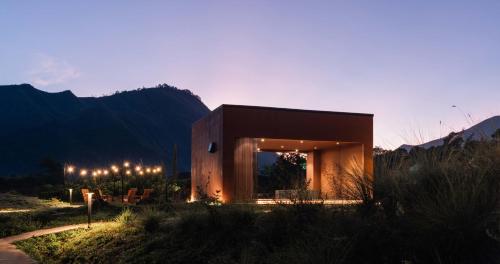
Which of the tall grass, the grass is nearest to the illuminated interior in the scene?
the grass

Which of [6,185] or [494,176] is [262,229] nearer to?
[494,176]

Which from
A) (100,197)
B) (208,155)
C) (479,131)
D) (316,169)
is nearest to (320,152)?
(316,169)

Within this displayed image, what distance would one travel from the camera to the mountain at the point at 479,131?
5707 mm

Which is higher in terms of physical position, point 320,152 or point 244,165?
point 320,152

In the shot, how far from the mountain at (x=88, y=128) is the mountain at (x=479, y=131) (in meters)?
67.2

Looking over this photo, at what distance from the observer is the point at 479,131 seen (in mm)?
5715

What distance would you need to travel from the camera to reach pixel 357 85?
605 inches

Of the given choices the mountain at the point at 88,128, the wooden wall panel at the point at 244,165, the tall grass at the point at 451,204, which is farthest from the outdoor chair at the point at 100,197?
the mountain at the point at 88,128

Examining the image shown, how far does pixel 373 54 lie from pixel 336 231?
10.8 m

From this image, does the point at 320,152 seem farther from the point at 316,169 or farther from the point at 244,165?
the point at 244,165

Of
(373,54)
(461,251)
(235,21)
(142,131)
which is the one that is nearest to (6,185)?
(235,21)

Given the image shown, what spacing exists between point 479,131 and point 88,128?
98924 mm

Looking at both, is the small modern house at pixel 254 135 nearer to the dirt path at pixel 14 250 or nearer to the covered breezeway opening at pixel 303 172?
the covered breezeway opening at pixel 303 172

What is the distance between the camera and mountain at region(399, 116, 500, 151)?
18.7 ft
